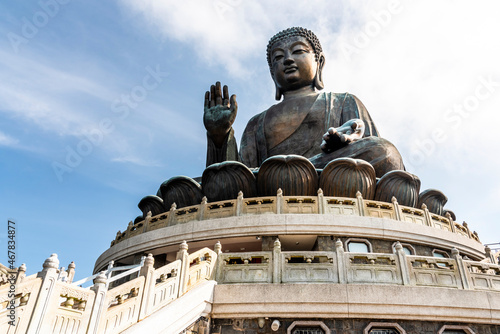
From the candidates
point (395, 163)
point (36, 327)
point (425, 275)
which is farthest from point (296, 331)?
point (395, 163)

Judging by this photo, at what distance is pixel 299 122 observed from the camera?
1456cm

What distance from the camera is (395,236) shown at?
329 inches

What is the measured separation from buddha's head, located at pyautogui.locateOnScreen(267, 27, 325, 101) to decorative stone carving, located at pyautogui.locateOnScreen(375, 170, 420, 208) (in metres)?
7.07

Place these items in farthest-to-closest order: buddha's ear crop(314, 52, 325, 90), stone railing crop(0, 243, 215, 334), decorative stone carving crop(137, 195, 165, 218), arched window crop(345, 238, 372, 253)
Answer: buddha's ear crop(314, 52, 325, 90) < decorative stone carving crop(137, 195, 165, 218) < arched window crop(345, 238, 372, 253) < stone railing crop(0, 243, 215, 334)

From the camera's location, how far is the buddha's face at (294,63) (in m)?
15.7

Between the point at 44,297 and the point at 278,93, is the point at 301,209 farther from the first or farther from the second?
the point at 278,93

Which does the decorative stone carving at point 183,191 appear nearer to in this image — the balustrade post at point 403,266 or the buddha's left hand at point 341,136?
the buddha's left hand at point 341,136

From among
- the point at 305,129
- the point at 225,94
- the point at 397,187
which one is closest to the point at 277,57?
the point at 305,129

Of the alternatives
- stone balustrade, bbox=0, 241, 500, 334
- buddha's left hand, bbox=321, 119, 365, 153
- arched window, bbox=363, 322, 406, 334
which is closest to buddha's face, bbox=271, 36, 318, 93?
buddha's left hand, bbox=321, 119, 365, 153

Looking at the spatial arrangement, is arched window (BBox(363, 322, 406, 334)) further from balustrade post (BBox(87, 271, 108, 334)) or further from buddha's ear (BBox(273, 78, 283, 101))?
buddha's ear (BBox(273, 78, 283, 101))

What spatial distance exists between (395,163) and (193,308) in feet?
26.1

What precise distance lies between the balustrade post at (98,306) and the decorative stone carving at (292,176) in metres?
6.17

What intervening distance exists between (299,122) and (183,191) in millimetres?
5742

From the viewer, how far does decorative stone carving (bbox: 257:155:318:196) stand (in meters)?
9.70
